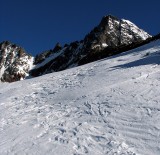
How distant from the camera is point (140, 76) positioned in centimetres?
1873

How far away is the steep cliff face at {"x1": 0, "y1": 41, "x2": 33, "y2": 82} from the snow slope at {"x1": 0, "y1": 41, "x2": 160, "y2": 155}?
121 meters

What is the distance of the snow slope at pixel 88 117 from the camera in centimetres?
1059

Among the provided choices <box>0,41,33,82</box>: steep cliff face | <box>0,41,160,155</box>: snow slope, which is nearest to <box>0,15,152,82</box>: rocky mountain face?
<box>0,41,33,82</box>: steep cliff face

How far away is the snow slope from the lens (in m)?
10.6

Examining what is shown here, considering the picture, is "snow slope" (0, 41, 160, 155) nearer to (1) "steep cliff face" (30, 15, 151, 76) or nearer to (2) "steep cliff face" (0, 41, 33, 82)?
(1) "steep cliff face" (30, 15, 151, 76)

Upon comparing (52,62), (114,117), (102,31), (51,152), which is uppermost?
(102,31)

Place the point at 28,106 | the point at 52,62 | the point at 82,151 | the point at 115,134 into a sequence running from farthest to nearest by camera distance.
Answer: the point at 52,62 < the point at 28,106 < the point at 115,134 < the point at 82,151

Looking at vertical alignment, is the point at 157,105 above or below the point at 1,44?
below

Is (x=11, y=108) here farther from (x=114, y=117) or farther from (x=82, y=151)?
(x=82, y=151)

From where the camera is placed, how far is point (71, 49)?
5138 inches

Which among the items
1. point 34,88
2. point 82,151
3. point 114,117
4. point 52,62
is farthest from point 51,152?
point 52,62

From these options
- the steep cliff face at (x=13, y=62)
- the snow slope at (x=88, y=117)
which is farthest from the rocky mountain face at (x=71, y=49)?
the snow slope at (x=88, y=117)

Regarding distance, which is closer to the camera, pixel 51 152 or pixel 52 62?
pixel 51 152

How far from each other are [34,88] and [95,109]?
803 cm
